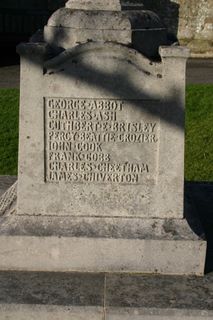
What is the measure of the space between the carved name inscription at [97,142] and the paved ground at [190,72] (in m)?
8.21

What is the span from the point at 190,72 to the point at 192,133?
5919 millimetres

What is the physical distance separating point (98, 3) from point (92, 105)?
2.23 feet

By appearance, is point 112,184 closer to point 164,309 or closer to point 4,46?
point 164,309

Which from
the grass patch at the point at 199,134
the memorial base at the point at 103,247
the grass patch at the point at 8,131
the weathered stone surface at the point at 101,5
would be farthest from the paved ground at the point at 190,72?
the memorial base at the point at 103,247

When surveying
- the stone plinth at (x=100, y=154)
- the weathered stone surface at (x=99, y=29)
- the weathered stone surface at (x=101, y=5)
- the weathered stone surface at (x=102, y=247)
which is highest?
the weathered stone surface at (x=101, y=5)

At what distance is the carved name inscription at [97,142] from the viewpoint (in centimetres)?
422

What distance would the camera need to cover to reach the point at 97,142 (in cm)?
429

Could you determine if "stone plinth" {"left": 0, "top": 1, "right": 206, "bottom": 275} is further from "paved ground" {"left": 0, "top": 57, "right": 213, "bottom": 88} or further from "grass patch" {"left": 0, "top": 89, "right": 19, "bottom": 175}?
"paved ground" {"left": 0, "top": 57, "right": 213, "bottom": 88}

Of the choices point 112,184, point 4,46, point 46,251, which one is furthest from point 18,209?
point 4,46

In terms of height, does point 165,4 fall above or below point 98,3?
above

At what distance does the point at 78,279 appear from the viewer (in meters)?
4.18

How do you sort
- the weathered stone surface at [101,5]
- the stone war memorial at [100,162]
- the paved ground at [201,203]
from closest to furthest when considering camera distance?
the stone war memorial at [100,162]
the weathered stone surface at [101,5]
the paved ground at [201,203]

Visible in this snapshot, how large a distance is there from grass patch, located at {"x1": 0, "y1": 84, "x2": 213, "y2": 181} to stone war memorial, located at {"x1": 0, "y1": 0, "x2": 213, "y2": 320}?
3.25 m

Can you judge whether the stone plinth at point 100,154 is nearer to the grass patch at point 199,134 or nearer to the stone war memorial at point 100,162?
the stone war memorial at point 100,162
